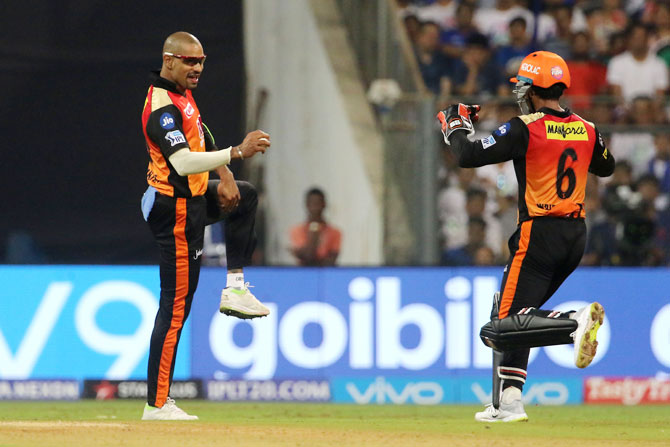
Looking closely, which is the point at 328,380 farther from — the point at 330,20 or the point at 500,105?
the point at 330,20

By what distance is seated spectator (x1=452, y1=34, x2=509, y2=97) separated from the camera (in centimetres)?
1462

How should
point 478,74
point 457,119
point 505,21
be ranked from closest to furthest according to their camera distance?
point 457,119
point 478,74
point 505,21

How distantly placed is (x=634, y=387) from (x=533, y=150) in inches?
181

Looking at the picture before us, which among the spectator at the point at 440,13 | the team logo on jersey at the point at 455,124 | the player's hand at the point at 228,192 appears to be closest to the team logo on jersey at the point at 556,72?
the team logo on jersey at the point at 455,124

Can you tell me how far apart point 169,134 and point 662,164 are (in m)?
6.40

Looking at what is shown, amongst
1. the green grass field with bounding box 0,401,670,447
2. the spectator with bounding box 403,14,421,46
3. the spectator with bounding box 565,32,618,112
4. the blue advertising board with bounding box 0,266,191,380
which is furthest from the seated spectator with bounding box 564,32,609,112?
the blue advertising board with bounding box 0,266,191,380

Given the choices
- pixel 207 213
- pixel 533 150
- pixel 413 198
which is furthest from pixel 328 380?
pixel 533 150

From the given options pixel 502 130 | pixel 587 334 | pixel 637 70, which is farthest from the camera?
pixel 637 70

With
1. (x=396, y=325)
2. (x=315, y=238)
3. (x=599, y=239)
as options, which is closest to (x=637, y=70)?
(x=599, y=239)

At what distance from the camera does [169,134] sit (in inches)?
313

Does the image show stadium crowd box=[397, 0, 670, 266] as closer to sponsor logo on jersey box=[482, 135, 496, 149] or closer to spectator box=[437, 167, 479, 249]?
spectator box=[437, 167, 479, 249]

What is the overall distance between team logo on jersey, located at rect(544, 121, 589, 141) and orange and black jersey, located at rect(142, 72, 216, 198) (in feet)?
7.08

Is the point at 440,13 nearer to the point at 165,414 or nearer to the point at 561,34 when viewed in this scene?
the point at 561,34

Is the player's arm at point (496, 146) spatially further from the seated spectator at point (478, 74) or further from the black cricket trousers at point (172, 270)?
the seated spectator at point (478, 74)
